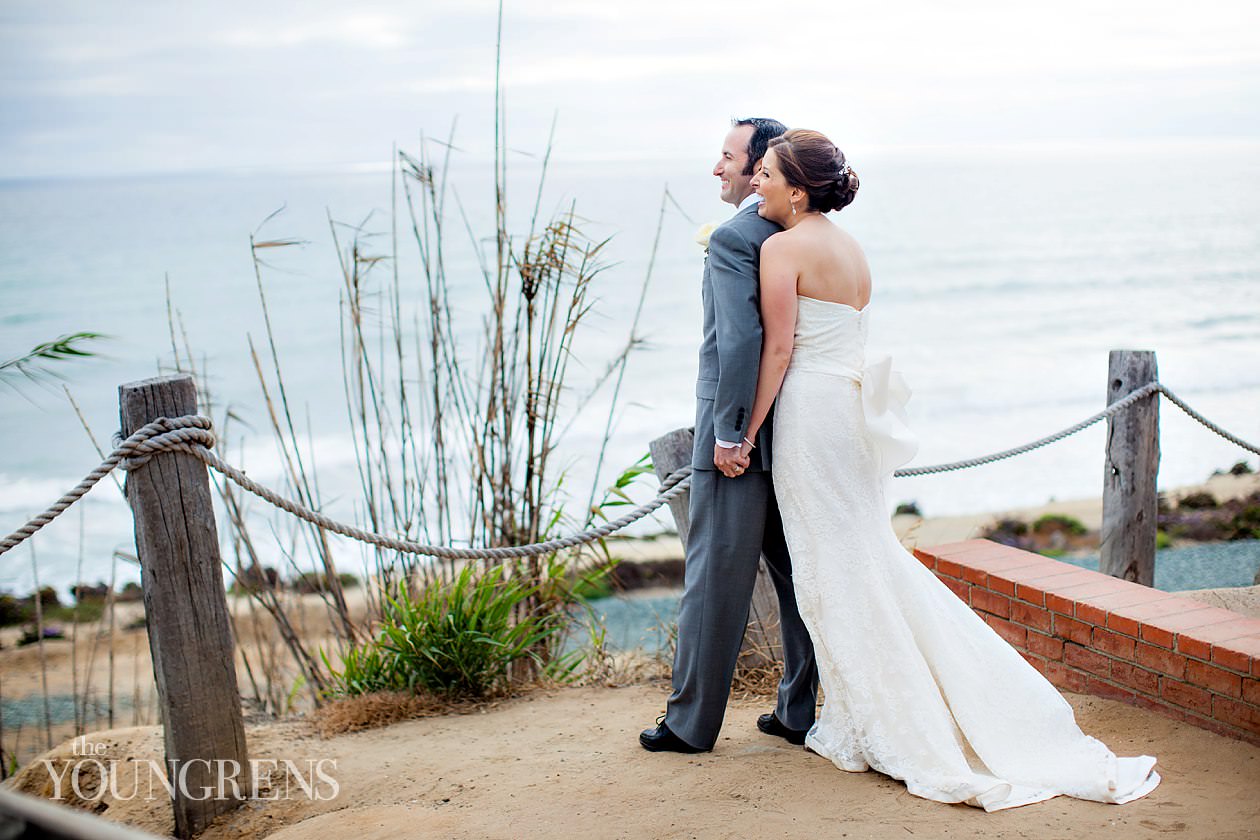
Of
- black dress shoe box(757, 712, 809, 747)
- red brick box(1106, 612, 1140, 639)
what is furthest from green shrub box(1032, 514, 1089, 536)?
black dress shoe box(757, 712, 809, 747)

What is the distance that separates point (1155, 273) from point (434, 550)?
36347mm

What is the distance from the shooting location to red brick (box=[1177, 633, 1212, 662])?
8.75ft

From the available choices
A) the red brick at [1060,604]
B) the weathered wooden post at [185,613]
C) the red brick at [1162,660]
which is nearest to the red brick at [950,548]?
the red brick at [1060,604]

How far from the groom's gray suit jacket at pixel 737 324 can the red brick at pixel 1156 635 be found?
3.94ft

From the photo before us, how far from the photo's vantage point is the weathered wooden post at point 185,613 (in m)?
2.57

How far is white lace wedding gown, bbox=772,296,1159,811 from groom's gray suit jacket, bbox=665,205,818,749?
12 cm

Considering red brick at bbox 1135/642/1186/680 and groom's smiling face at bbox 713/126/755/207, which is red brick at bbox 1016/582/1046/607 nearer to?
red brick at bbox 1135/642/1186/680

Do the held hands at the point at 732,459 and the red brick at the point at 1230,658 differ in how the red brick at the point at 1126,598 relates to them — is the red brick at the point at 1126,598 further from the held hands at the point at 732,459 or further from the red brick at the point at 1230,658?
the held hands at the point at 732,459

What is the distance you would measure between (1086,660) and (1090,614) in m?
0.16

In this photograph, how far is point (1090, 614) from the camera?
3.03 meters

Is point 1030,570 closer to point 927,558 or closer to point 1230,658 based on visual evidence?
point 927,558

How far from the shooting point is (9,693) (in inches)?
287

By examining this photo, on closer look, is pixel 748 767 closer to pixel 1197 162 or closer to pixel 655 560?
pixel 655 560

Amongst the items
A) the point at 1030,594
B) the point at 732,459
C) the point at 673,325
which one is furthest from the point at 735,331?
the point at 673,325
